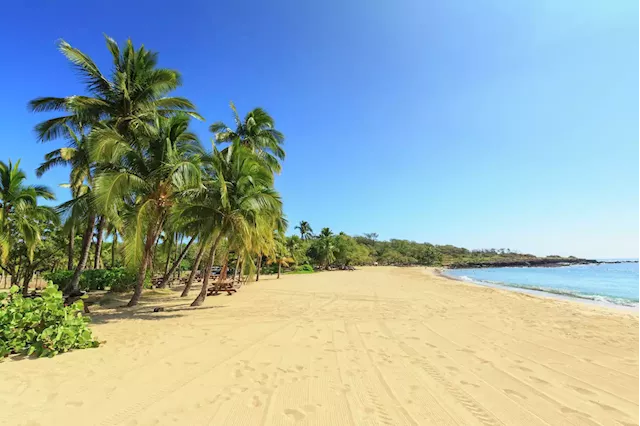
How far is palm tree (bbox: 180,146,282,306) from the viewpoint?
10.4 m

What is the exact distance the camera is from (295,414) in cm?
327

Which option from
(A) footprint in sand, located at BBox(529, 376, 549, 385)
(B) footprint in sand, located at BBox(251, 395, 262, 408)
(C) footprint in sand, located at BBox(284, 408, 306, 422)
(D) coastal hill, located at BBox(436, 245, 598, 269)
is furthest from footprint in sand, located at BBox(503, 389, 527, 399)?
(D) coastal hill, located at BBox(436, 245, 598, 269)

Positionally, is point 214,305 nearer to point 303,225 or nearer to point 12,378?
point 12,378

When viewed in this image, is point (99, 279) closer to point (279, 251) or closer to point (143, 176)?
point (143, 176)

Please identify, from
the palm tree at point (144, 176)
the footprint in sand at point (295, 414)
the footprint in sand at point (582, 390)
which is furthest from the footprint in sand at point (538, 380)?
the palm tree at point (144, 176)

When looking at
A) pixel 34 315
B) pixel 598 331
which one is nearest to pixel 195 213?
pixel 34 315

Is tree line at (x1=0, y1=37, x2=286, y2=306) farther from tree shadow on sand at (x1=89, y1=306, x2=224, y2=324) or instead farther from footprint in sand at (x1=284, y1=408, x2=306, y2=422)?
footprint in sand at (x1=284, y1=408, x2=306, y2=422)

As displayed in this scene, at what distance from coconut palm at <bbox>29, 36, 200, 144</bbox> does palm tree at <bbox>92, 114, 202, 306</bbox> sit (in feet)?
4.15

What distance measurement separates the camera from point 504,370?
483cm

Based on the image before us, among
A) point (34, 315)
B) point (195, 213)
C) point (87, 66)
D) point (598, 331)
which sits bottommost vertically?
point (598, 331)

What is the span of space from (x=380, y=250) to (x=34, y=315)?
325ft

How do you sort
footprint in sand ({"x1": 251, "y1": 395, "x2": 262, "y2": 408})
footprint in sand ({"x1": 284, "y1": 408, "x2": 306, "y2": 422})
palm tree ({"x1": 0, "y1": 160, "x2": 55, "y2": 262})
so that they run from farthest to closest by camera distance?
palm tree ({"x1": 0, "y1": 160, "x2": 55, "y2": 262}) < footprint in sand ({"x1": 251, "y1": 395, "x2": 262, "y2": 408}) < footprint in sand ({"x1": 284, "y1": 408, "x2": 306, "y2": 422})

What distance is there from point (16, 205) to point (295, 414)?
1569cm

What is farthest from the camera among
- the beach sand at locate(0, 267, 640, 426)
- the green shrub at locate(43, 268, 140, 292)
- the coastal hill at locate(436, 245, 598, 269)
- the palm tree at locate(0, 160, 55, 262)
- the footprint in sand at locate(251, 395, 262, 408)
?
the coastal hill at locate(436, 245, 598, 269)
